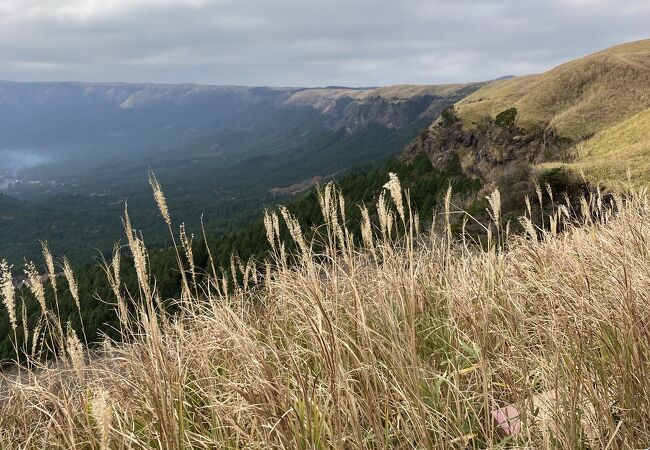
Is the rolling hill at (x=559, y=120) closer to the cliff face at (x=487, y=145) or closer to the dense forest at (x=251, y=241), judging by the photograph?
the cliff face at (x=487, y=145)

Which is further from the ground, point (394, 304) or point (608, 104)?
point (608, 104)

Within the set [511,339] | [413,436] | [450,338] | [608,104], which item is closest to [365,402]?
[413,436]

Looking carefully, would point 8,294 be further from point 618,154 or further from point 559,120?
point 559,120

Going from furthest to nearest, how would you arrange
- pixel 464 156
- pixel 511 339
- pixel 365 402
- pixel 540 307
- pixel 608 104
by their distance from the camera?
pixel 464 156 → pixel 608 104 → pixel 540 307 → pixel 511 339 → pixel 365 402

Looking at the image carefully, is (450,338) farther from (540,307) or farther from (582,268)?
(582,268)

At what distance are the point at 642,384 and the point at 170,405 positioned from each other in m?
2.79

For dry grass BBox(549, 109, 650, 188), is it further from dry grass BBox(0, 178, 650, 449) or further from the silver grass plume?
the silver grass plume

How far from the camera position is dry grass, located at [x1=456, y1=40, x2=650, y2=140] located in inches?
2095

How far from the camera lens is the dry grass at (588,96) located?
175 feet

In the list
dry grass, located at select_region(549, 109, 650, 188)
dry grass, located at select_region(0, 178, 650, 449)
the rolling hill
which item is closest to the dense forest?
the rolling hill

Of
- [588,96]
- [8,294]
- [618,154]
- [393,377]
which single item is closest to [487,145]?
[588,96]

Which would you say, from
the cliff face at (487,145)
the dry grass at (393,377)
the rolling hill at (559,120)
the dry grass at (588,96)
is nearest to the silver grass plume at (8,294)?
the dry grass at (393,377)

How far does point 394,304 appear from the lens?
432 centimetres

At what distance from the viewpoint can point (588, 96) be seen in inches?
2484
